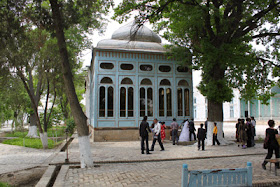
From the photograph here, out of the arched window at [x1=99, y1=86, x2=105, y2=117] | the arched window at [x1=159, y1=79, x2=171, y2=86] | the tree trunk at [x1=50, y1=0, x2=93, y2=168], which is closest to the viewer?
the tree trunk at [x1=50, y1=0, x2=93, y2=168]

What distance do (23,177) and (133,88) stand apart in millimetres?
10791

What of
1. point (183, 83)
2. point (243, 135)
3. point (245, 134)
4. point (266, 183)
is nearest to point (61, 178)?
point (266, 183)

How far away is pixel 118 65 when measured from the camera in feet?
58.1

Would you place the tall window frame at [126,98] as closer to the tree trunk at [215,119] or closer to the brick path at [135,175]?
the tree trunk at [215,119]

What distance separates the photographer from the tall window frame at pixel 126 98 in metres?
17.5

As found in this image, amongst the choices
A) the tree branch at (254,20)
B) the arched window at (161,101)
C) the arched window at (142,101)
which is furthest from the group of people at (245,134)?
the arched window at (142,101)

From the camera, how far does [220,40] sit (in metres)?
14.2

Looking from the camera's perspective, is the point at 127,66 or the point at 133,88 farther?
the point at 127,66

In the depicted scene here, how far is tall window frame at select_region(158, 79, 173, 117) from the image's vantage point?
59.8 ft

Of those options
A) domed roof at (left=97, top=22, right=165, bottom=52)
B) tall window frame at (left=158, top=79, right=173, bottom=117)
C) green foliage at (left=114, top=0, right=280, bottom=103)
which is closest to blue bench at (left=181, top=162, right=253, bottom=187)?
green foliage at (left=114, top=0, right=280, bottom=103)

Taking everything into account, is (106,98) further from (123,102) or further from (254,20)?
(254,20)

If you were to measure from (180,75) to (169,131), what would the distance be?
4.35 metres

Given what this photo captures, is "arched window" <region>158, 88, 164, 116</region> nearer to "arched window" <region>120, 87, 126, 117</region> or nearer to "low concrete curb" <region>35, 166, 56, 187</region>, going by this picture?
"arched window" <region>120, 87, 126, 117</region>

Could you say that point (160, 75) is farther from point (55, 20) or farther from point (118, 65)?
point (55, 20)
